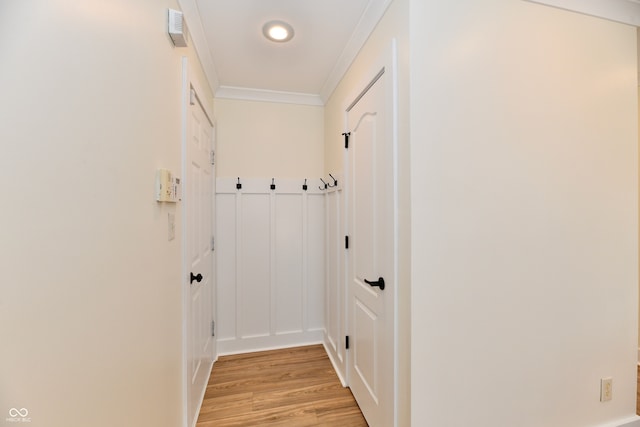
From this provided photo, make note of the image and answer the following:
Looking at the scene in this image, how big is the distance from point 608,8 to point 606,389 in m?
2.12

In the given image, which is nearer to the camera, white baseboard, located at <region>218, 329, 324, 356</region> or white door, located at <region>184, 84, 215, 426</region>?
white door, located at <region>184, 84, 215, 426</region>

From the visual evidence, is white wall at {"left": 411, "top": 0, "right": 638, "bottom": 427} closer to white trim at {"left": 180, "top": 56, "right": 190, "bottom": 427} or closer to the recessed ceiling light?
the recessed ceiling light

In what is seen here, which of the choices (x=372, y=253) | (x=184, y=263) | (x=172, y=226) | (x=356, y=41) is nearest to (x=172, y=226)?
(x=172, y=226)

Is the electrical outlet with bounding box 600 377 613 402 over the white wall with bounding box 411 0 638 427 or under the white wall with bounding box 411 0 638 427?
under

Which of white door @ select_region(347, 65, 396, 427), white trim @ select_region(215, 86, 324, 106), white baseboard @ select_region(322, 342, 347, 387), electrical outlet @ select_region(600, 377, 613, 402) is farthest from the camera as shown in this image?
white trim @ select_region(215, 86, 324, 106)

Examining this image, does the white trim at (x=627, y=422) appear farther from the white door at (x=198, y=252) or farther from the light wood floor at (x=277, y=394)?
the white door at (x=198, y=252)

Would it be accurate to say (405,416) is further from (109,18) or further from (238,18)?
(238,18)

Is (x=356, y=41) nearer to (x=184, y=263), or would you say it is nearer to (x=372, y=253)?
(x=372, y=253)

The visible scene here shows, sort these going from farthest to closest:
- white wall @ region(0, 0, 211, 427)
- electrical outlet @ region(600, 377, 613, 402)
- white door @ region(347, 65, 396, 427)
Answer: electrical outlet @ region(600, 377, 613, 402) → white door @ region(347, 65, 396, 427) → white wall @ region(0, 0, 211, 427)

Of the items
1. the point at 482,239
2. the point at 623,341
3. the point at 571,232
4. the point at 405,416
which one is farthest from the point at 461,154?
the point at 623,341

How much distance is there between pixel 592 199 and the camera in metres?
1.41

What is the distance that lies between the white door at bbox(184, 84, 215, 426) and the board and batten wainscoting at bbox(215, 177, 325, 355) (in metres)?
0.22

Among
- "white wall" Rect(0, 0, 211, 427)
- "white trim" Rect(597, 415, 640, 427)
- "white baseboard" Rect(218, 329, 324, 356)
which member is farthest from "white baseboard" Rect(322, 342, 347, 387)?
"white trim" Rect(597, 415, 640, 427)

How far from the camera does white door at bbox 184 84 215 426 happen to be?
1.50 meters
